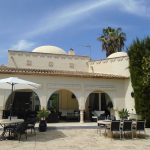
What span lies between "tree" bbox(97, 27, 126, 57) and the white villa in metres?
10.5

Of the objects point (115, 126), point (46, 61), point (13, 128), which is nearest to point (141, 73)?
point (115, 126)

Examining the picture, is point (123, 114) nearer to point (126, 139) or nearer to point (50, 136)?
point (126, 139)

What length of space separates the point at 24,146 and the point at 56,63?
1854cm

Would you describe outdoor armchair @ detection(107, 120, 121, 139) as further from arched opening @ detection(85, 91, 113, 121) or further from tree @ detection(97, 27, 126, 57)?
tree @ detection(97, 27, 126, 57)

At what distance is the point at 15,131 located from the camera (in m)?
13.4

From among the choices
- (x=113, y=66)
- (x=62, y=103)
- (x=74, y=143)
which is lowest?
(x=74, y=143)

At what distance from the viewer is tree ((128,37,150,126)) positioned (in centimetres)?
1967

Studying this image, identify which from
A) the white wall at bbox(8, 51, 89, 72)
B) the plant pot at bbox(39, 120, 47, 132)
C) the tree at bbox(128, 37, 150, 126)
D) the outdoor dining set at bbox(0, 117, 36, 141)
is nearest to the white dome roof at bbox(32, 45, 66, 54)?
the white wall at bbox(8, 51, 89, 72)

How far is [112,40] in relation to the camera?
41969 mm

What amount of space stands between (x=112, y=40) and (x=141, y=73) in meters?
22.4

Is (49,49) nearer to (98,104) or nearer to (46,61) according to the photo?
(46,61)

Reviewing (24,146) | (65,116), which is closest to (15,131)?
(24,146)

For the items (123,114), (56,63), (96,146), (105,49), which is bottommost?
(96,146)

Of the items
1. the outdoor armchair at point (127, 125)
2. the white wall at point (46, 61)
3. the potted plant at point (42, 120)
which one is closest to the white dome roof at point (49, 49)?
the white wall at point (46, 61)
